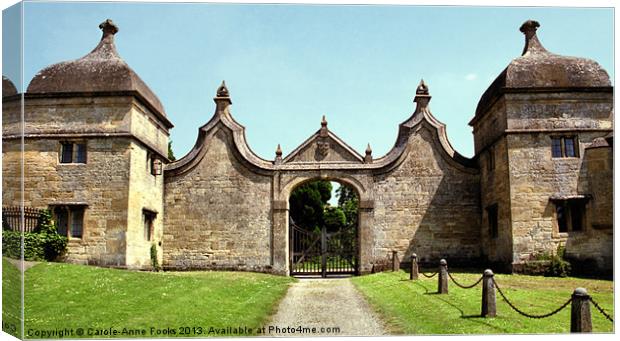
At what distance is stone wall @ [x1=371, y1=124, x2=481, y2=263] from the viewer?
18719mm

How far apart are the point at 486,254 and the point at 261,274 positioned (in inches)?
291

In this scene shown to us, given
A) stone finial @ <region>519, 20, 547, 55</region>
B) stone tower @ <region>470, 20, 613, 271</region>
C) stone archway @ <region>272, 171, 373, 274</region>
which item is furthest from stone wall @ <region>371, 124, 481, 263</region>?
stone finial @ <region>519, 20, 547, 55</region>

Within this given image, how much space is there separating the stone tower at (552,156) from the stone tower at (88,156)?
11.0 meters

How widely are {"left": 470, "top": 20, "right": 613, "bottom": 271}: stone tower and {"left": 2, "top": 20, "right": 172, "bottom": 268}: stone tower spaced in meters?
11.0

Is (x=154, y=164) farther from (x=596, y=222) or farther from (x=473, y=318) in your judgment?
(x=596, y=222)

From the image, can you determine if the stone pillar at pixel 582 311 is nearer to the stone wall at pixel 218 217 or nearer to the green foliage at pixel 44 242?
the stone wall at pixel 218 217

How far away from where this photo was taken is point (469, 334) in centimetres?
825

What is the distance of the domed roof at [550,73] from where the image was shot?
1611 cm

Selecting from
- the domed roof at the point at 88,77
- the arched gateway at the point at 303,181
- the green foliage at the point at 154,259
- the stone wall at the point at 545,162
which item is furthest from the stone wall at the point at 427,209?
the domed roof at the point at 88,77

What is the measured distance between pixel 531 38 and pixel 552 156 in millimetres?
4044

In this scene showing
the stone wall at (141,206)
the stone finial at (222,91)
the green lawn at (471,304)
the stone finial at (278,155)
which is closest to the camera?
the green lawn at (471,304)

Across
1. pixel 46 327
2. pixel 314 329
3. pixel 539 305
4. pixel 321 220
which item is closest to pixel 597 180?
pixel 539 305

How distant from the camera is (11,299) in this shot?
8.96 meters

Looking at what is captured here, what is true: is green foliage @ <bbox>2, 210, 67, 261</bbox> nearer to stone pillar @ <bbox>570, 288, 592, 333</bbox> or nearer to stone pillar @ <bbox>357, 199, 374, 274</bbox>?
stone pillar @ <bbox>357, 199, 374, 274</bbox>
